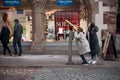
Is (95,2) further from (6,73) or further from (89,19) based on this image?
(6,73)

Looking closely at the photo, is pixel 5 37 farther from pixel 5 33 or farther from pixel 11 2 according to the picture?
pixel 11 2

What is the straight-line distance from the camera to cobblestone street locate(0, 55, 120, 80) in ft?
43.2

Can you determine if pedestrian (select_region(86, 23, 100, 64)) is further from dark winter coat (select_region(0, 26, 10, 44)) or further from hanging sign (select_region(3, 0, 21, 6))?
hanging sign (select_region(3, 0, 21, 6))

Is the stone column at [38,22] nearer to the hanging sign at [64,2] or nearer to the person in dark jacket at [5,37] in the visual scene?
the hanging sign at [64,2]

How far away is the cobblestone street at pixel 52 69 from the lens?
13.2 m

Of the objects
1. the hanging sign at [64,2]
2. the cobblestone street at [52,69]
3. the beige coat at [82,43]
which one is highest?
the hanging sign at [64,2]

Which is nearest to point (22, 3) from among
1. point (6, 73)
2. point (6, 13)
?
point (6, 13)

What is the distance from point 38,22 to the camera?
20844 mm

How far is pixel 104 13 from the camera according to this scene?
20.8 metres

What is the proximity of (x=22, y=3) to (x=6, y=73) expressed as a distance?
7671mm

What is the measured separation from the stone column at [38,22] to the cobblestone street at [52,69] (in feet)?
4.94

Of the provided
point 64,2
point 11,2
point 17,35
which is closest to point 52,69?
point 17,35

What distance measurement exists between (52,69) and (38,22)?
19.3 feet

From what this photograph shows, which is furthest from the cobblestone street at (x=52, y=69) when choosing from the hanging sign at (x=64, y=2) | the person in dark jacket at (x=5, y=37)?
the hanging sign at (x=64, y=2)
